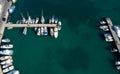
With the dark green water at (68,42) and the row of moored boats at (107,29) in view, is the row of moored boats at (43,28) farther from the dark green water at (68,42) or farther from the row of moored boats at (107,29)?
the row of moored boats at (107,29)

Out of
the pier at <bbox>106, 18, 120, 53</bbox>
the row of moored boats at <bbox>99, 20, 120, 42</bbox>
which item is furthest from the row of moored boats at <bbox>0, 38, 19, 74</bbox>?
the pier at <bbox>106, 18, 120, 53</bbox>

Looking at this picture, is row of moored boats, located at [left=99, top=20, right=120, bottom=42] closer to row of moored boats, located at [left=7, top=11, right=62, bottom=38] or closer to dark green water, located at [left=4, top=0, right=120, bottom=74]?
dark green water, located at [left=4, top=0, right=120, bottom=74]

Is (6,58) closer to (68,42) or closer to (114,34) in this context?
(68,42)

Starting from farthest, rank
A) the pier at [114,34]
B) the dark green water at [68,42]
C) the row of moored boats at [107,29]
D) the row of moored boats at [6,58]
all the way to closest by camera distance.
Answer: the row of moored boats at [107,29] < the pier at [114,34] < the dark green water at [68,42] < the row of moored boats at [6,58]

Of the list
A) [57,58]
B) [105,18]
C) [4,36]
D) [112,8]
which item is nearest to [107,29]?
[105,18]

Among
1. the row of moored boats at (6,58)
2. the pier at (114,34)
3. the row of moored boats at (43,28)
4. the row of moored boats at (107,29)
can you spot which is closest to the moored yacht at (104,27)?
the row of moored boats at (107,29)

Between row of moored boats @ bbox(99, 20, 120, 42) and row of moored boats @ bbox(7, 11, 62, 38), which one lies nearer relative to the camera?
row of moored boats @ bbox(99, 20, 120, 42)

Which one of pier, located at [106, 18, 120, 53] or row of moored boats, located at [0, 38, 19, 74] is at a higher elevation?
pier, located at [106, 18, 120, 53]

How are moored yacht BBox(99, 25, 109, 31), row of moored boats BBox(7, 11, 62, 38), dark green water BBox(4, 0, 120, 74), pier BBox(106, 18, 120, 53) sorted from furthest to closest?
1. moored yacht BBox(99, 25, 109, 31)
2. row of moored boats BBox(7, 11, 62, 38)
3. pier BBox(106, 18, 120, 53)
4. dark green water BBox(4, 0, 120, 74)
